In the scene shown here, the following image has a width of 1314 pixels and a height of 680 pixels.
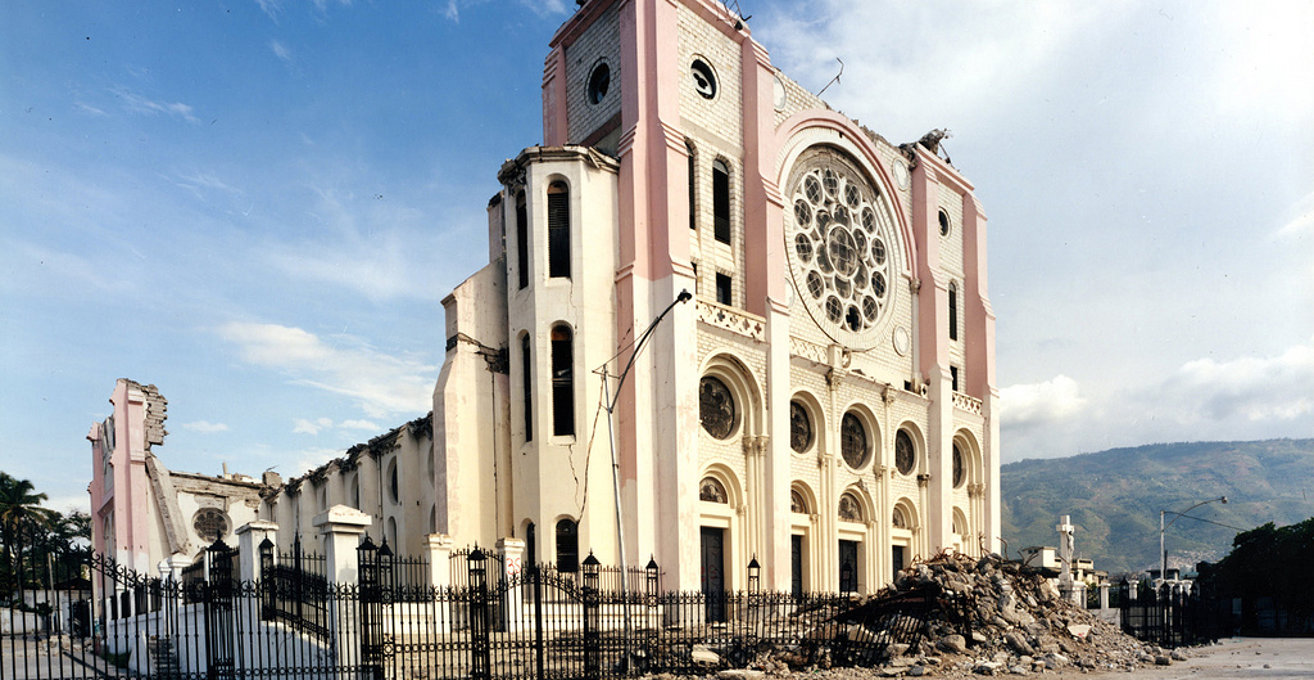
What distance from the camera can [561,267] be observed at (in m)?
26.6

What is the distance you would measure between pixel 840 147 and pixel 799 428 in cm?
1103

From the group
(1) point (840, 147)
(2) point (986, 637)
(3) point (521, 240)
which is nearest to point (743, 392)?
(3) point (521, 240)

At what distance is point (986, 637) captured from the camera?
2109cm

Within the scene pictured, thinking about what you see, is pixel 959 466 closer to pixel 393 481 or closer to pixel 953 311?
pixel 953 311

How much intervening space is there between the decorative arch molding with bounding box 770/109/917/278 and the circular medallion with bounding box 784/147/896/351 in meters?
0.35

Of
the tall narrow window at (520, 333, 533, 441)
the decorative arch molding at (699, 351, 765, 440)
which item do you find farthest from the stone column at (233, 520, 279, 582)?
the decorative arch molding at (699, 351, 765, 440)

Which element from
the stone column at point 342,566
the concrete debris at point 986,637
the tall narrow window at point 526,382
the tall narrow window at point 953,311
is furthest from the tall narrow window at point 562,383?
the tall narrow window at point 953,311

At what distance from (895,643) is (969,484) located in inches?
814

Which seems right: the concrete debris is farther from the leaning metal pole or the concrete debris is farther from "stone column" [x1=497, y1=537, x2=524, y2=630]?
the leaning metal pole

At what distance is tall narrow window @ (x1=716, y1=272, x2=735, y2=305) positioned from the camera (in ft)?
96.1

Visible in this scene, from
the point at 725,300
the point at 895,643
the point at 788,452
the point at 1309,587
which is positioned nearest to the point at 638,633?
the point at 895,643

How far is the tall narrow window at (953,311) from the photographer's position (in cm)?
4081

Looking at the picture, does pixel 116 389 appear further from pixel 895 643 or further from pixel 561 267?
pixel 895 643

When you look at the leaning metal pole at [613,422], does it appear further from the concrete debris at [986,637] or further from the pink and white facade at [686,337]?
the concrete debris at [986,637]
